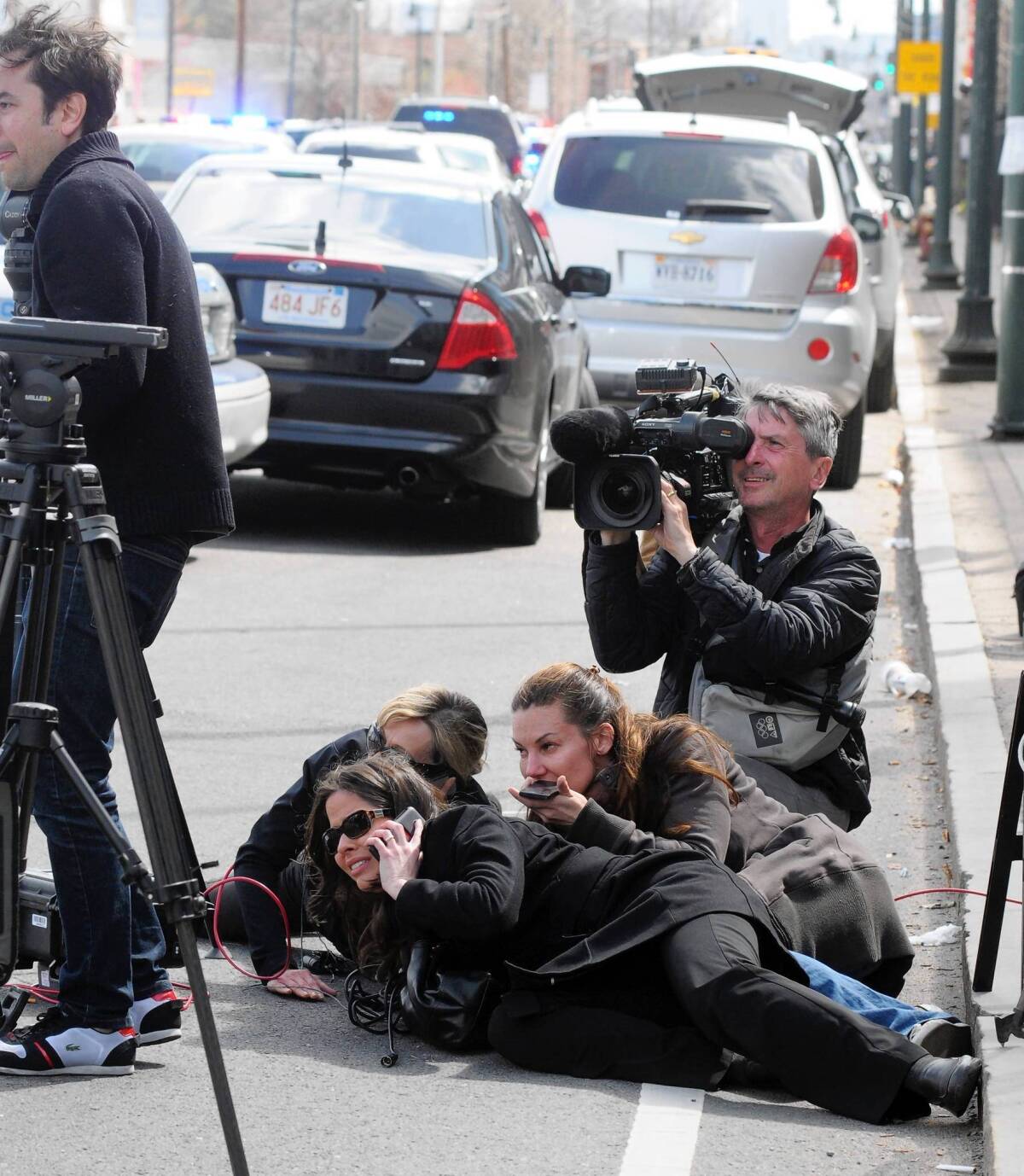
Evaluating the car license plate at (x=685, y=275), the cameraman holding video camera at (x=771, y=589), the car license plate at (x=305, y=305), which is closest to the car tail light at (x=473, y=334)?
the car license plate at (x=305, y=305)

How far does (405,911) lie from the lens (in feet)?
13.5

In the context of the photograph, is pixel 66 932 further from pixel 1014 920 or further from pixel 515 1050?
pixel 1014 920

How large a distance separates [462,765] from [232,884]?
24.1 inches

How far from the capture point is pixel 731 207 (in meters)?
11.7

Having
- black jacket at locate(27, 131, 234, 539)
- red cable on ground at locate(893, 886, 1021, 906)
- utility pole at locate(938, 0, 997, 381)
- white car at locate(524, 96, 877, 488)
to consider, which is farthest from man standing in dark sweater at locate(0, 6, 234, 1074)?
utility pole at locate(938, 0, 997, 381)

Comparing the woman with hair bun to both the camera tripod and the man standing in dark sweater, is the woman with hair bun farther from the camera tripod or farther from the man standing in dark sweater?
the camera tripod

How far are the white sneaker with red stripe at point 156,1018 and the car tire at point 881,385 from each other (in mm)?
12371

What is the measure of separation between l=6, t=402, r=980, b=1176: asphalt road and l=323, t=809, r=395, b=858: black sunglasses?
0.39 metres

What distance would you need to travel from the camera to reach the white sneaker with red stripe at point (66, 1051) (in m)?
3.92

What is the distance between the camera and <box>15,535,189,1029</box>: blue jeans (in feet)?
12.4

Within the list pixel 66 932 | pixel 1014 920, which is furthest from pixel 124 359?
pixel 1014 920

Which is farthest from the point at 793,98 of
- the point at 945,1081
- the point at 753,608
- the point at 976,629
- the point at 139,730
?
the point at 139,730

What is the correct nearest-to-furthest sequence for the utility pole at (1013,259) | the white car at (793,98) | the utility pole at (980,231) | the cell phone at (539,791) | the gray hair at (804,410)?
1. the cell phone at (539,791)
2. the gray hair at (804,410)
3. the utility pole at (1013,259)
4. the white car at (793,98)
5. the utility pole at (980,231)

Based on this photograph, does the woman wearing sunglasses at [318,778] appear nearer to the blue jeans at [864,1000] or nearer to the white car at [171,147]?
the blue jeans at [864,1000]
